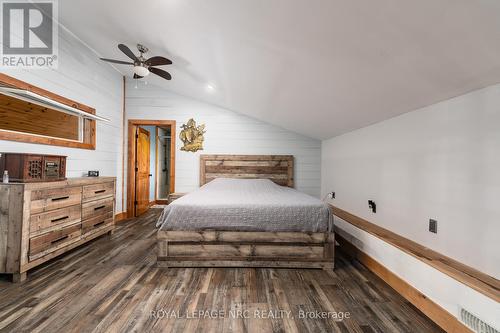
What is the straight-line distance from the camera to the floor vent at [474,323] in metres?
1.12

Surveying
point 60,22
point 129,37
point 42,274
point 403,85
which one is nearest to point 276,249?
point 403,85

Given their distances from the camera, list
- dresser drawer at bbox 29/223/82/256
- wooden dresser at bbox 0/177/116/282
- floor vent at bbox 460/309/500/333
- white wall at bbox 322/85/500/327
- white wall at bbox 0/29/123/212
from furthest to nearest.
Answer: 1. white wall at bbox 0/29/123/212
2. dresser drawer at bbox 29/223/82/256
3. wooden dresser at bbox 0/177/116/282
4. white wall at bbox 322/85/500/327
5. floor vent at bbox 460/309/500/333

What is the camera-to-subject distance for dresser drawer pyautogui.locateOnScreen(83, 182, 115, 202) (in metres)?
2.66

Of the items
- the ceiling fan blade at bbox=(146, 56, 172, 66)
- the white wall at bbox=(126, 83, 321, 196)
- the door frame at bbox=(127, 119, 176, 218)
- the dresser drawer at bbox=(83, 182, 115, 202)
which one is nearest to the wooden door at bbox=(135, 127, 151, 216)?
the door frame at bbox=(127, 119, 176, 218)

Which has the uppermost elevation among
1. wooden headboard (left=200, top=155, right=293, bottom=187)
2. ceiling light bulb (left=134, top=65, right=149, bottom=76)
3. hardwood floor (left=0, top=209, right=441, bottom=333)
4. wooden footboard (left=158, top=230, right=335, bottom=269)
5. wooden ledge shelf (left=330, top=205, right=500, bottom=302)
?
ceiling light bulb (left=134, top=65, right=149, bottom=76)

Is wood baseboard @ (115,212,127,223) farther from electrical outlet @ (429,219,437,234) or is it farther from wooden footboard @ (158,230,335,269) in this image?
electrical outlet @ (429,219,437,234)

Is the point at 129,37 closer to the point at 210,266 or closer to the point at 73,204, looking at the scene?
the point at 73,204

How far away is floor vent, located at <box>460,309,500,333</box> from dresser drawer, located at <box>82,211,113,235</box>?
12.0ft

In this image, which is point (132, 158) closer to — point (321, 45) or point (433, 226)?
point (321, 45)

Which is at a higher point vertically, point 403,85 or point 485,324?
point 403,85

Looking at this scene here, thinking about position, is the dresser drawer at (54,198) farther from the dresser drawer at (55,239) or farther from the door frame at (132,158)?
the door frame at (132,158)

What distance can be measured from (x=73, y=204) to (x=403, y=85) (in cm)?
361

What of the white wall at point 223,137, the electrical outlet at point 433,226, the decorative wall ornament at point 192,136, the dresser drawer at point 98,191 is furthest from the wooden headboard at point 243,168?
the electrical outlet at point 433,226

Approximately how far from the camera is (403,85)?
1.65m
